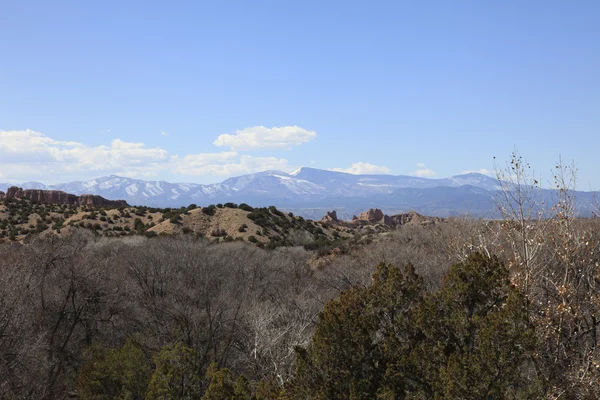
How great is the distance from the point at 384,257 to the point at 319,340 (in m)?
29.9

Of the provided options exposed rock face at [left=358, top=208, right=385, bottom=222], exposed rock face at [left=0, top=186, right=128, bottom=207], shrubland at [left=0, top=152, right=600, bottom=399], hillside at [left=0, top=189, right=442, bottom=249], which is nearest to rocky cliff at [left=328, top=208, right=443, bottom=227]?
exposed rock face at [left=358, top=208, right=385, bottom=222]

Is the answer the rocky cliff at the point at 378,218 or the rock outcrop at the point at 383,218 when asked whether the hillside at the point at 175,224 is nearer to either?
the rocky cliff at the point at 378,218

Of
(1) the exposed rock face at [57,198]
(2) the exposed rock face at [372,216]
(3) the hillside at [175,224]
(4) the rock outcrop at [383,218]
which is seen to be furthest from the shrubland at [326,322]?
(2) the exposed rock face at [372,216]

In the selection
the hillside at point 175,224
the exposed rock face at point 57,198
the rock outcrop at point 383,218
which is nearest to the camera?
the hillside at point 175,224

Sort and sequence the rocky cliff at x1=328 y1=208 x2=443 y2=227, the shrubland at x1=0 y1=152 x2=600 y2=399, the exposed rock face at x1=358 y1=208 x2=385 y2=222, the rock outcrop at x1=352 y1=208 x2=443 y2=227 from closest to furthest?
1. the shrubland at x1=0 y1=152 x2=600 y2=399
2. the rock outcrop at x1=352 y1=208 x2=443 y2=227
3. the rocky cliff at x1=328 y1=208 x2=443 y2=227
4. the exposed rock face at x1=358 y1=208 x2=385 y2=222

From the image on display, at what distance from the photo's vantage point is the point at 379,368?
502 inches

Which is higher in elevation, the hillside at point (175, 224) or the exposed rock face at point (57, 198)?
the exposed rock face at point (57, 198)

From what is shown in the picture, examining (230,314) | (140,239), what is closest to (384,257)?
(230,314)

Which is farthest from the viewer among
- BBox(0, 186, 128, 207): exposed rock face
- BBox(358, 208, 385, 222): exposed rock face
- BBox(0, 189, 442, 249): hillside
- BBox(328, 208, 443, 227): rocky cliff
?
BBox(358, 208, 385, 222): exposed rock face

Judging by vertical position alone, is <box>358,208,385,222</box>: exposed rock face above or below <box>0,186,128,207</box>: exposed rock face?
below

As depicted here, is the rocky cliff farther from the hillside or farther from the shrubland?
the shrubland

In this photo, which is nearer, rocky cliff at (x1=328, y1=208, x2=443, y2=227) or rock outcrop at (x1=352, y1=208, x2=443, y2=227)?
rock outcrop at (x1=352, y1=208, x2=443, y2=227)

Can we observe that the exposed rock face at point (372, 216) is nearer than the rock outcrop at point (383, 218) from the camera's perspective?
No

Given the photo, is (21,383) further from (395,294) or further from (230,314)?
(395,294)
